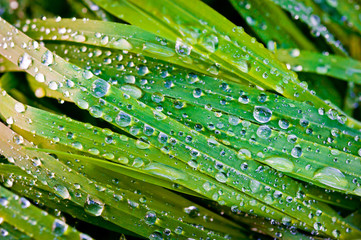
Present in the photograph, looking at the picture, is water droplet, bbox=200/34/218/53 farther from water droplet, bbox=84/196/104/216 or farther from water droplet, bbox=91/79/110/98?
water droplet, bbox=84/196/104/216

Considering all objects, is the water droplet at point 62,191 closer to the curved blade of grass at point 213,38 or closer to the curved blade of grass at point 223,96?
the curved blade of grass at point 223,96

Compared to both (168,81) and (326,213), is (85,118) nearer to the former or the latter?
(168,81)

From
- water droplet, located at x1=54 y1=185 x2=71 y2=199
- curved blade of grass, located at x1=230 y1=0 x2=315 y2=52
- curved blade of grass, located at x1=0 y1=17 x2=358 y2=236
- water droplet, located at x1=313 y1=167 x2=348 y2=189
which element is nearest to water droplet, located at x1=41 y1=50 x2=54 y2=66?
curved blade of grass, located at x1=0 y1=17 x2=358 y2=236

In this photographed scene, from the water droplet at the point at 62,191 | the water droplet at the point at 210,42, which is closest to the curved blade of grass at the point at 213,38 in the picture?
the water droplet at the point at 210,42

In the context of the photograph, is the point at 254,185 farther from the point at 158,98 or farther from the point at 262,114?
the point at 158,98

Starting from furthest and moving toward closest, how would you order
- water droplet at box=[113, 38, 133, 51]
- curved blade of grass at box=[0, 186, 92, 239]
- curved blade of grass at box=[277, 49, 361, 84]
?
curved blade of grass at box=[277, 49, 361, 84] < water droplet at box=[113, 38, 133, 51] < curved blade of grass at box=[0, 186, 92, 239]

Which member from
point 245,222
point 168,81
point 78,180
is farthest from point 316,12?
point 78,180
